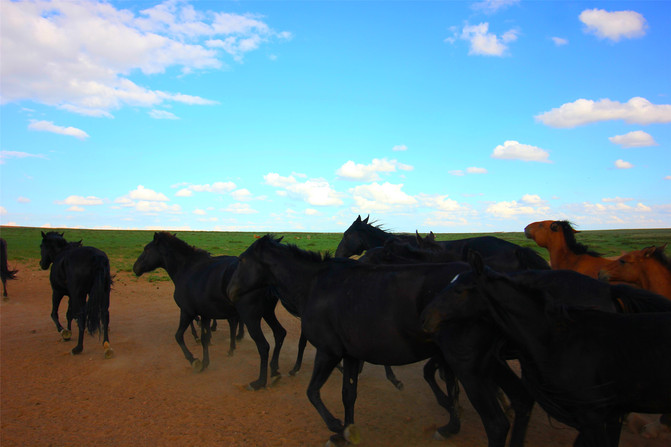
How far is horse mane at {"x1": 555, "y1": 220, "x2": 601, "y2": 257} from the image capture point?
774 cm

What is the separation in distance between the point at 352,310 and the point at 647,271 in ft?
15.4

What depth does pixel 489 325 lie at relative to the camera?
407cm

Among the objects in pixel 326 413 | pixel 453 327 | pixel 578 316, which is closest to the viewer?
pixel 578 316

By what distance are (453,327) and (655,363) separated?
156 centimetres

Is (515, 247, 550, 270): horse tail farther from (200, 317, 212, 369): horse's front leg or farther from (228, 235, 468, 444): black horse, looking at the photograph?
(200, 317, 212, 369): horse's front leg

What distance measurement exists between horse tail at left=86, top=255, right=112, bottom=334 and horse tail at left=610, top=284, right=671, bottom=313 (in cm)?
885

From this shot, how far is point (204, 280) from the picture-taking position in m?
7.95

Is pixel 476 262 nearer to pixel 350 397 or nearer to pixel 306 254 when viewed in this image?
pixel 350 397

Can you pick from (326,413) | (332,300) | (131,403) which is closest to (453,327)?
(332,300)

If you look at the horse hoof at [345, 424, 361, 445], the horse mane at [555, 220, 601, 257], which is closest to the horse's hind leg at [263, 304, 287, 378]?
the horse hoof at [345, 424, 361, 445]

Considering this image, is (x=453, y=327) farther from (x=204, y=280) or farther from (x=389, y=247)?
(x=204, y=280)

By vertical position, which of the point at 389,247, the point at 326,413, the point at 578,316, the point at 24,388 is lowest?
the point at 24,388

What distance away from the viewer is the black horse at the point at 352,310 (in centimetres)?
448

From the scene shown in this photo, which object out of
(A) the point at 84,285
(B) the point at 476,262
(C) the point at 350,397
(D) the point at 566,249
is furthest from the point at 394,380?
(A) the point at 84,285
